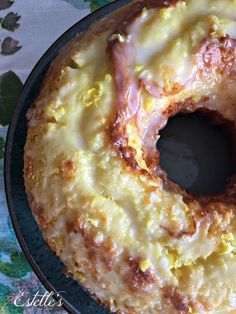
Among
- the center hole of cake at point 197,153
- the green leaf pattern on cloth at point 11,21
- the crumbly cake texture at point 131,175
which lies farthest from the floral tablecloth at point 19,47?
the center hole of cake at point 197,153

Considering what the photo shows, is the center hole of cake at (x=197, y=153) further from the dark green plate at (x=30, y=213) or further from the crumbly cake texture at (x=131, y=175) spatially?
the dark green plate at (x=30, y=213)

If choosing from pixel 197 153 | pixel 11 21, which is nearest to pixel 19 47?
pixel 11 21

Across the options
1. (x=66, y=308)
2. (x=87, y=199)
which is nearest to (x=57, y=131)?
(x=87, y=199)

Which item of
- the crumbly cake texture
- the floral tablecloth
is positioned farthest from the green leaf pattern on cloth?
the crumbly cake texture

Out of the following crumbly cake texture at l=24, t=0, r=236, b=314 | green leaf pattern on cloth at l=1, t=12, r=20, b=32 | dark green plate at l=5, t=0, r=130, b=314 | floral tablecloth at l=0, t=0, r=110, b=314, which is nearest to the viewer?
crumbly cake texture at l=24, t=0, r=236, b=314

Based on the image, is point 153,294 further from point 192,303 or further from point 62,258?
point 62,258

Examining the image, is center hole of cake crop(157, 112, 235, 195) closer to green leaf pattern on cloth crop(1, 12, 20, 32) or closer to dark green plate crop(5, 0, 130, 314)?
dark green plate crop(5, 0, 130, 314)
